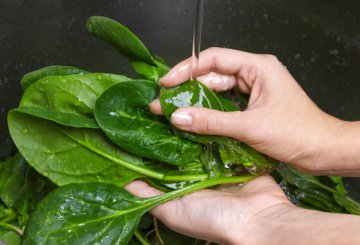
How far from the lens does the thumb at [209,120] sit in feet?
2.02

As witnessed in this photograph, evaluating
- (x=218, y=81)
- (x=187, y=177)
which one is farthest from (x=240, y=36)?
(x=187, y=177)

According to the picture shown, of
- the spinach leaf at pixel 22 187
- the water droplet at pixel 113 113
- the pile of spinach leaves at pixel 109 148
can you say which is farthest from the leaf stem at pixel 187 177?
the spinach leaf at pixel 22 187

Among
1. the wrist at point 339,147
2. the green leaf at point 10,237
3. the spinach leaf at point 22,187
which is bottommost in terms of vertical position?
the green leaf at point 10,237

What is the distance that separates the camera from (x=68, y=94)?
2.25 feet

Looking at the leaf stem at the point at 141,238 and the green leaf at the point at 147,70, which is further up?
A: the green leaf at the point at 147,70

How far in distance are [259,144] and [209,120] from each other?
7 cm

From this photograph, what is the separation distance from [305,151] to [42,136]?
0.33 metres

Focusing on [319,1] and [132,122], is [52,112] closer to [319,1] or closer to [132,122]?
[132,122]

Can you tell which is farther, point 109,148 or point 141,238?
point 141,238

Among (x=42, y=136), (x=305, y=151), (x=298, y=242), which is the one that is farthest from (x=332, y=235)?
(x=42, y=136)

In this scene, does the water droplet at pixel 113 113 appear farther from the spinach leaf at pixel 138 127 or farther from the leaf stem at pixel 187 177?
the leaf stem at pixel 187 177

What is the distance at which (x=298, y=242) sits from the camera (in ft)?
1.86

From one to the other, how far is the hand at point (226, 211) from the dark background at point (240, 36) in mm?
312

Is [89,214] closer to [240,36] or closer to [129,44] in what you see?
[129,44]
